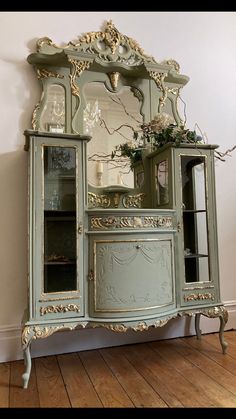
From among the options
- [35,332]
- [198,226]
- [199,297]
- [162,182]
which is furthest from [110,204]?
[35,332]

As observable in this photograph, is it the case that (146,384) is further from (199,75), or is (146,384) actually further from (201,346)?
(199,75)

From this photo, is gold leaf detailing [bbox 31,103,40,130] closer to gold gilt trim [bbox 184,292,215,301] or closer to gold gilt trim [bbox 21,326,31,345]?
gold gilt trim [bbox 21,326,31,345]

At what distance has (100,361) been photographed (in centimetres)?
206

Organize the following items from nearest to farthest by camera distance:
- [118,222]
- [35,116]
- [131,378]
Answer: [131,378], [118,222], [35,116]

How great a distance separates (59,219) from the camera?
192cm

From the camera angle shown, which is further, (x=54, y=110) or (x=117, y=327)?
(x=54, y=110)

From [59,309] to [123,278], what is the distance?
424mm

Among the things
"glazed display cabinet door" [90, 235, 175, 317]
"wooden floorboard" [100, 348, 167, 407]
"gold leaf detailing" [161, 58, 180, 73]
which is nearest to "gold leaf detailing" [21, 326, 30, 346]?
"glazed display cabinet door" [90, 235, 175, 317]

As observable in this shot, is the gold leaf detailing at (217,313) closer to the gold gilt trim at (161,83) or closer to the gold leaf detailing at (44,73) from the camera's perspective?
the gold gilt trim at (161,83)

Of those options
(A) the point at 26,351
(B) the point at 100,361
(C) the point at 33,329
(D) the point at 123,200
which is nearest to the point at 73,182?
(D) the point at 123,200

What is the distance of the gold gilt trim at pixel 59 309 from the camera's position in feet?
5.93

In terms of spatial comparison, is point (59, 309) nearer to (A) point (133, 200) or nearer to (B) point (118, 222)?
(B) point (118, 222)

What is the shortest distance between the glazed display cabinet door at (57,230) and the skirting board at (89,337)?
0.49 m

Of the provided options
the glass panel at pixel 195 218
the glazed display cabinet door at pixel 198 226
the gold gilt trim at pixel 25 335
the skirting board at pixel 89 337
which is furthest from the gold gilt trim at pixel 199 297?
A: the gold gilt trim at pixel 25 335
